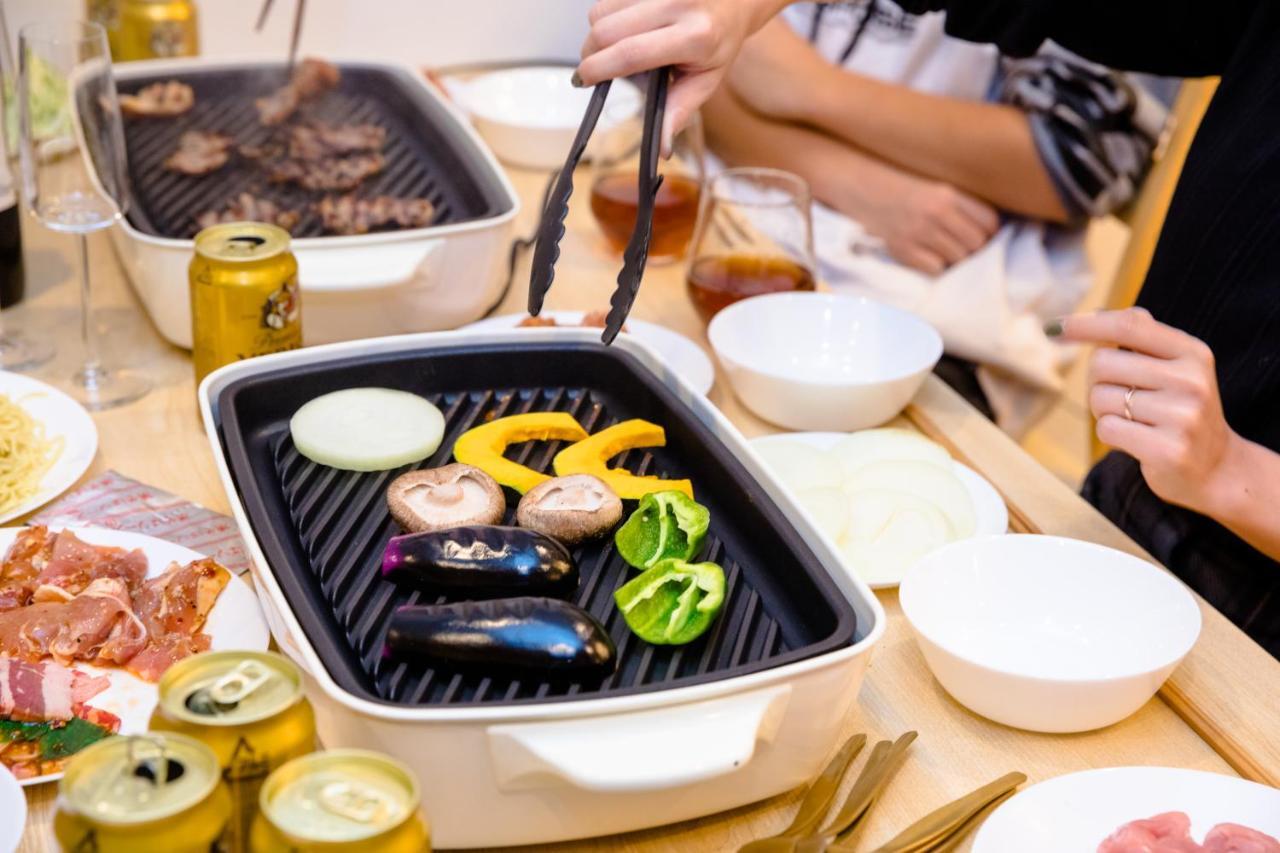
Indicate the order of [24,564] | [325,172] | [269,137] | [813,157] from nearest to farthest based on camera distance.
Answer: [24,564]
[325,172]
[269,137]
[813,157]

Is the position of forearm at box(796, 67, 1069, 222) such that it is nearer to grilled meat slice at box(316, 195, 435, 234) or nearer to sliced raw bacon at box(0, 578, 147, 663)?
grilled meat slice at box(316, 195, 435, 234)

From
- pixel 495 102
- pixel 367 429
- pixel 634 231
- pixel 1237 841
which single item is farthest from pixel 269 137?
pixel 1237 841

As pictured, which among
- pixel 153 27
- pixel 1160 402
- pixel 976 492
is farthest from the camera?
pixel 153 27

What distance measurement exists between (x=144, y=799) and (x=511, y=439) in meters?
0.64

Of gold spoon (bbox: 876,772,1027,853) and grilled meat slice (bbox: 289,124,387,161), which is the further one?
grilled meat slice (bbox: 289,124,387,161)

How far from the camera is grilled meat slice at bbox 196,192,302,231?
160cm

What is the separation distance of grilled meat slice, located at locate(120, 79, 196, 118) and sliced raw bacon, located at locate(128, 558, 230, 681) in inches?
38.0

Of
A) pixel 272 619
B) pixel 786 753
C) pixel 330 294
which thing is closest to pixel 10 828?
pixel 272 619

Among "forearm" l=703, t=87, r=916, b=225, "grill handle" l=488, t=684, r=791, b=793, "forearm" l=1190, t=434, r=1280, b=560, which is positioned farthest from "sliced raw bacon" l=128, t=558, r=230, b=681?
"forearm" l=703, t=87, r=916, b=225

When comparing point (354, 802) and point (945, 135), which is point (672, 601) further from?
point (945, 135)

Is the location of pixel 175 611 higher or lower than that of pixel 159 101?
lower

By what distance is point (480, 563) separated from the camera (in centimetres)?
98

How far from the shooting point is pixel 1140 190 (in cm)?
224

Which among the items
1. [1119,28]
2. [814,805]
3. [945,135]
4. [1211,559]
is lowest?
[1211,559]
